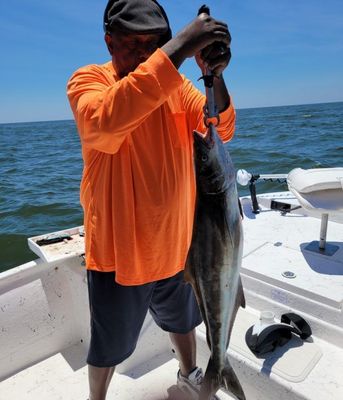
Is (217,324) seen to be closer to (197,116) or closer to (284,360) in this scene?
(284,360)

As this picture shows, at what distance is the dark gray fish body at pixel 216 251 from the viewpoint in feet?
5.04

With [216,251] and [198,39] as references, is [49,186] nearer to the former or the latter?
[216,251]

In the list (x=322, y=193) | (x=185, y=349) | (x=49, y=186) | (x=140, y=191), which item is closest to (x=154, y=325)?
(x=185, y=349)

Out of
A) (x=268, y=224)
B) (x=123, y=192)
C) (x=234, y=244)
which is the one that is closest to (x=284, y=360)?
(x=234, y=244)

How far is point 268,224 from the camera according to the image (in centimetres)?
416

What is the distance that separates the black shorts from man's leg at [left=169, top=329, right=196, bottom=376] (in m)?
0.35

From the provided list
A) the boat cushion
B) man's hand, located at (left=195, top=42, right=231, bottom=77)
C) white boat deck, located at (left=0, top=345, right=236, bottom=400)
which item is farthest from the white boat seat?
man's hand, located at (left=195, top=42, right=231, bottom=77)

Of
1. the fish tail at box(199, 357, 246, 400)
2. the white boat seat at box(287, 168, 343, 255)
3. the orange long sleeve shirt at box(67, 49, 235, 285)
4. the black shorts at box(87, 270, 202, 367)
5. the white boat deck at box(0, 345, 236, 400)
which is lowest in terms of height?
the white boat deck at box(0, 345, 236, 400)

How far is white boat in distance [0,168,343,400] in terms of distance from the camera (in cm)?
241

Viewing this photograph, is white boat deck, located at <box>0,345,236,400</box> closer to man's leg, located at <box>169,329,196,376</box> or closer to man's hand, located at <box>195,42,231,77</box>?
man's leg, located at <box>169,329,196,376</box>

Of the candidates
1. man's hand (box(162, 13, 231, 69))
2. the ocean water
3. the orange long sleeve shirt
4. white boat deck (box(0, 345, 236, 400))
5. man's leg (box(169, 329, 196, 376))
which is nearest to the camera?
man's hand (box(162, 13, 231, 69))

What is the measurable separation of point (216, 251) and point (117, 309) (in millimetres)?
694

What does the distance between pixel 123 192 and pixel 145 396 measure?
5.95 ft

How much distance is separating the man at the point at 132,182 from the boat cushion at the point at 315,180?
1.41 metres
